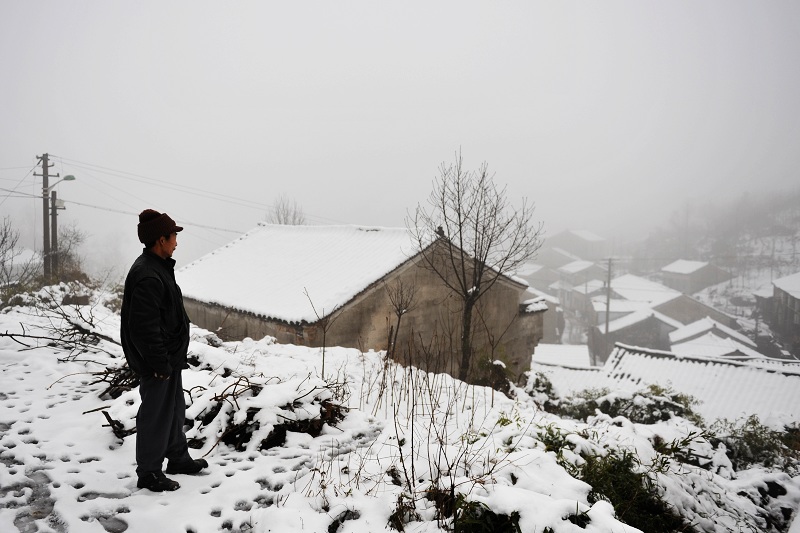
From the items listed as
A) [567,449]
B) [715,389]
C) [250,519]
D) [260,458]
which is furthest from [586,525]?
[715,389]

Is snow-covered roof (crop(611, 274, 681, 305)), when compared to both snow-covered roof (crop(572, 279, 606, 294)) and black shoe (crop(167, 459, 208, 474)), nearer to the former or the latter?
snow-covered roof (crop(572, 279, 606, 294))

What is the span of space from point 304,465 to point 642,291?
60703 millimetres

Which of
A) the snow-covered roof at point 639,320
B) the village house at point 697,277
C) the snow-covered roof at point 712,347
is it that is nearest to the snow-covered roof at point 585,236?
the village house at point 697,277

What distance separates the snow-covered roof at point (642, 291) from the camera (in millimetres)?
48866

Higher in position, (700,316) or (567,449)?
(567,449)

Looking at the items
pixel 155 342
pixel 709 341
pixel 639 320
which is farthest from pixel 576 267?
pixel 155 342

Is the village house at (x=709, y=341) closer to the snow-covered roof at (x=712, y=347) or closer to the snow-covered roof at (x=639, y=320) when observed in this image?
the snow-covered roof at (x=712, y=347)

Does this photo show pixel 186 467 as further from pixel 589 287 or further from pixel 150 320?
pixel 589 287

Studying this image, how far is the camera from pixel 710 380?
747 inches

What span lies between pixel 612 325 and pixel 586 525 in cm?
4643

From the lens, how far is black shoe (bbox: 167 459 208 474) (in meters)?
3.30

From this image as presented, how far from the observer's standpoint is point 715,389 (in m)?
18.2

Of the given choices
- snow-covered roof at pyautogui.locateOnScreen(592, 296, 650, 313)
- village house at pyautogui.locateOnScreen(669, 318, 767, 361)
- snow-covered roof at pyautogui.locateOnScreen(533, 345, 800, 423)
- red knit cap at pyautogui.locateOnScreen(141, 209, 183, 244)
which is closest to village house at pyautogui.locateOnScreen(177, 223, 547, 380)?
snow-covered roof at pyautogui.locateOnScreen(533, 345, 800, 423)

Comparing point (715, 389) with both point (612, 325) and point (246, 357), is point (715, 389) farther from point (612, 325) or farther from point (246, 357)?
point (612, 325)
